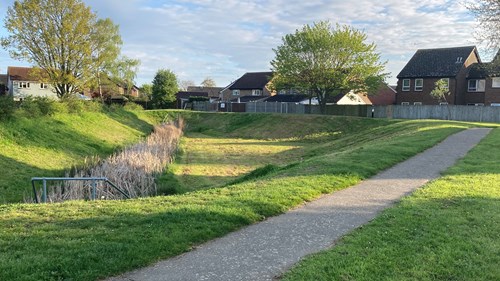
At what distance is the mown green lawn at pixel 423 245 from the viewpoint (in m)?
5.31

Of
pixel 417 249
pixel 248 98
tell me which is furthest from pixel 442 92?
pixel 417 249

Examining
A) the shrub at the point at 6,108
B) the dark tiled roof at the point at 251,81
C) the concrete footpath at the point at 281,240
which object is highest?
the dark tiled roof at the point at 251,81

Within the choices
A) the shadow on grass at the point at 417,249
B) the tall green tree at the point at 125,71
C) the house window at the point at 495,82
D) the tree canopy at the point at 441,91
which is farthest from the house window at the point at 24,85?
the shadow on grass at the point at 417,249

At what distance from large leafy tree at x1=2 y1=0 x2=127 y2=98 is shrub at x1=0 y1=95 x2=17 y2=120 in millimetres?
17128

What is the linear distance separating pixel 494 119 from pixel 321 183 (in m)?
39.5

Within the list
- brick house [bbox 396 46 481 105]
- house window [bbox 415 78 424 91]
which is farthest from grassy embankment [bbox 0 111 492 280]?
house window [bbox 415 78 424 91]

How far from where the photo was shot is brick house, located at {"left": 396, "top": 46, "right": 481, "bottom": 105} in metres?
53.0

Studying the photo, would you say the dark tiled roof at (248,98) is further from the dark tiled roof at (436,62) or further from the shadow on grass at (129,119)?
the shadow on grass at (129,119)

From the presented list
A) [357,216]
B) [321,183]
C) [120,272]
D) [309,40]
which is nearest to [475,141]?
[321,183]

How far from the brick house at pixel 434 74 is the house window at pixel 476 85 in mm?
587

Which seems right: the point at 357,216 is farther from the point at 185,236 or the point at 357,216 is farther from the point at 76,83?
the point at 76,83

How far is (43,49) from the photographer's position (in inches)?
1617

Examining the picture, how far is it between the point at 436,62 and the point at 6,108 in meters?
50.5

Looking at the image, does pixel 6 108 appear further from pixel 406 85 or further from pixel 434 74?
pixel 406 85
